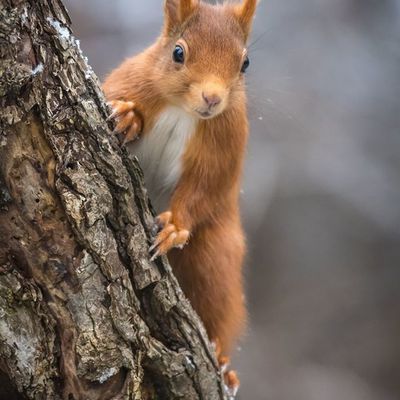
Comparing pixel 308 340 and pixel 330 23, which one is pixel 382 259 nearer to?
pixel 308 340

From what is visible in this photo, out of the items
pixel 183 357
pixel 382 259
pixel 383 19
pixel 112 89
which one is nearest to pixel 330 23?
pixel 383 19

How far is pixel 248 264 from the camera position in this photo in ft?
14.4

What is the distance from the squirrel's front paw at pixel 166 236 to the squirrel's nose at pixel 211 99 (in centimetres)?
30

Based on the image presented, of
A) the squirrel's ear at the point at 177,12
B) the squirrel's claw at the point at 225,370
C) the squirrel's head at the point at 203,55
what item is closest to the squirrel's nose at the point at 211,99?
the squirrel's head at the point at 203,55

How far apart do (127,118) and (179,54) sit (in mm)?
208

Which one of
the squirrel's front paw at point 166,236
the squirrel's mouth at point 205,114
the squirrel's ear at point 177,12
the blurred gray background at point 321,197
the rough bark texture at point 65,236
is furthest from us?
the blurred gray background at point 321,197

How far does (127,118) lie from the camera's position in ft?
5.96

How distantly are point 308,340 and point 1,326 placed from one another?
10.3 ft

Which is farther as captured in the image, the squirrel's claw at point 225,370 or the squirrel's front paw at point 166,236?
the squirrel's claw at point 225,370

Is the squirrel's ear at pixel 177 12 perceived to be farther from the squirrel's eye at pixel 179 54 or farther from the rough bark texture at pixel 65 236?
the rough bark texture at pixel 65 236

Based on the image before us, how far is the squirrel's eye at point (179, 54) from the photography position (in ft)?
6.08

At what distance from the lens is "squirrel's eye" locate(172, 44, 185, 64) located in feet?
6.08

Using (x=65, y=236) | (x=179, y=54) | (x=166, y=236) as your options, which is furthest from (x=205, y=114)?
(x=65, y=236)

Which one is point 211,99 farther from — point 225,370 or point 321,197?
point 321,197
